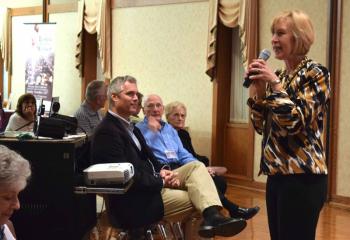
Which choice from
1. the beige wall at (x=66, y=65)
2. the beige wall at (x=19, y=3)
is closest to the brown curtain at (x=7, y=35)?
the beige wall at (x=19, y=3)

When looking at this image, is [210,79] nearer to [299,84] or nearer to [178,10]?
[178,10]

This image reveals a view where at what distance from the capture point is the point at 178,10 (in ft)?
24.9

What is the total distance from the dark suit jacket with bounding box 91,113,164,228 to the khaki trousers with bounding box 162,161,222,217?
9 centimetres

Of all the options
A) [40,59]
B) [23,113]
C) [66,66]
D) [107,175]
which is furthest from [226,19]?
[107,175]

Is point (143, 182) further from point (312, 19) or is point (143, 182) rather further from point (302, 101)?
point (312, 19)

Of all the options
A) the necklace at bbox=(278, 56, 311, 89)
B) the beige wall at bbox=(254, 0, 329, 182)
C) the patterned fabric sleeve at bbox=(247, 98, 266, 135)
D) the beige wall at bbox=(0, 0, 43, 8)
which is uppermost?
the beige wall at bbox=(0, 0, 43, 8)

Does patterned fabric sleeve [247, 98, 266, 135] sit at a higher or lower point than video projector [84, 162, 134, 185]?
higher

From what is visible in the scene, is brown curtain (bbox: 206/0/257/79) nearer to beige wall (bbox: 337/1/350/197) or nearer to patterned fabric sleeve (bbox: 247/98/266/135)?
beige wall (bbox: 337/1/350/197)

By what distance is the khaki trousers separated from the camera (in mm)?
3250

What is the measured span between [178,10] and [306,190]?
5.92 m

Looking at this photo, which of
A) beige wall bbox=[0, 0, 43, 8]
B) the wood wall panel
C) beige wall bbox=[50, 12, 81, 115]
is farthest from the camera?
beige wall bbox=[0, 0, 43, 8]

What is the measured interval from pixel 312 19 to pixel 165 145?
2.93 meters

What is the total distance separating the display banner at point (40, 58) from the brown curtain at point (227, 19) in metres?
3.51

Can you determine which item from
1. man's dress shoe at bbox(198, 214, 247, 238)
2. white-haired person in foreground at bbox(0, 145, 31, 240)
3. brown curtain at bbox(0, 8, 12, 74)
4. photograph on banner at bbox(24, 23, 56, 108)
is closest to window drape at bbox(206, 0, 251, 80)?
photograph on banner at bbox(24, 23, 56, 108)
